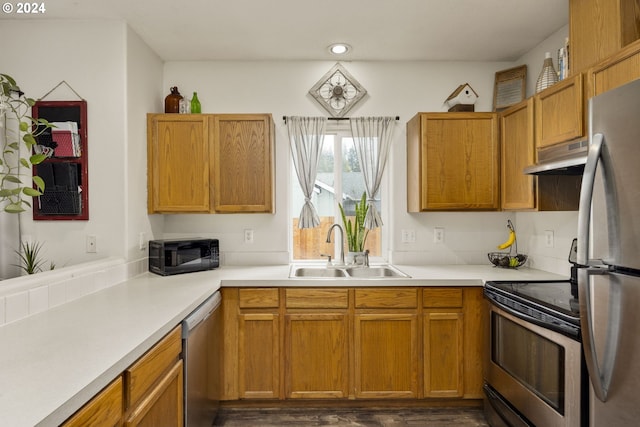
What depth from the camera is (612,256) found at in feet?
4.16

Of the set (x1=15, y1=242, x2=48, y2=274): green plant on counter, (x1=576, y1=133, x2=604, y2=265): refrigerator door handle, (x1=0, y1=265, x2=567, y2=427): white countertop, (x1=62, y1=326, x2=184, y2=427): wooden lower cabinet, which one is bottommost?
(x1=62, y1=326, x2=184, y2=427): wooden lower cabinet

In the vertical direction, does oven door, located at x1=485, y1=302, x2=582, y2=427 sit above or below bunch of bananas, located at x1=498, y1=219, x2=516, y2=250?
below

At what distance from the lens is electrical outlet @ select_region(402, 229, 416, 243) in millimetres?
3082

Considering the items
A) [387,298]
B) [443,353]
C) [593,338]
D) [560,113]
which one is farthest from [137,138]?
[593,338]

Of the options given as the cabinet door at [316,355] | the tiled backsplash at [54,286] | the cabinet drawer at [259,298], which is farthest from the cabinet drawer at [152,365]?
the cabinet door at [316,355]

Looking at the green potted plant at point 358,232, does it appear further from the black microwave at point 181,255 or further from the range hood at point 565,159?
the range hood at point 565,159

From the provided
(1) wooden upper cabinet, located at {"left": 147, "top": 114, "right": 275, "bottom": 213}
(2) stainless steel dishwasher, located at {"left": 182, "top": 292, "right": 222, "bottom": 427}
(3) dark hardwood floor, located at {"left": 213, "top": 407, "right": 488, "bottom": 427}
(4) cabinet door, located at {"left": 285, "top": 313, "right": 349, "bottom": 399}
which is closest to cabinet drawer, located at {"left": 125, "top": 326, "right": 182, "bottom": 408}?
(2) stainless steel dishwasher, located at {"left": 182, "top": 292, "right": 222, "bottom": 427}

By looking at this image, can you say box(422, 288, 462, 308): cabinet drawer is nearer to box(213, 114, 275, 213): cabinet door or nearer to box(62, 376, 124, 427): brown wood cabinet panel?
box(213, 114, 275, 213): cabinet door

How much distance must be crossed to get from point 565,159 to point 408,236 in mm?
1471

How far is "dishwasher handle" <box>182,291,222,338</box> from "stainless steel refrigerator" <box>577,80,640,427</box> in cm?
160

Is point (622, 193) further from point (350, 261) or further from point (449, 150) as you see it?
point (350, 261)

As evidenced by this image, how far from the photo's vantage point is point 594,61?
184 centimetres

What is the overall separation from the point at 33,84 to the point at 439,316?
2922mm

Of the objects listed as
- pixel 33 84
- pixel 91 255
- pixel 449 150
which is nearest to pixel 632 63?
pixel 449 150
